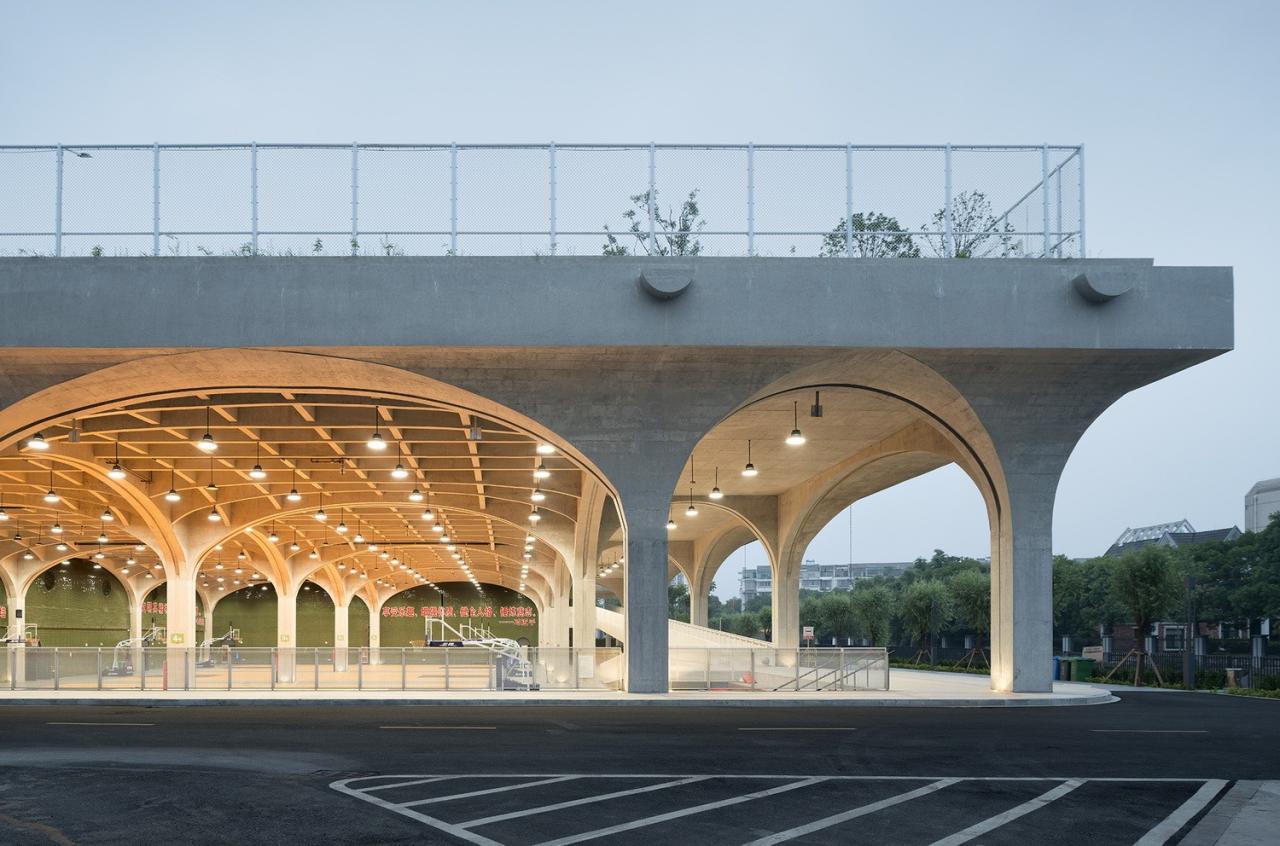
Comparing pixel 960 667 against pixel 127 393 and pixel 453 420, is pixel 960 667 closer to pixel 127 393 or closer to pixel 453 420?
pixel 453 420

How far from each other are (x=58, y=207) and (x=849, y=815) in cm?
2098

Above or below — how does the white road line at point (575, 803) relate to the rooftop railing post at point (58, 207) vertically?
below

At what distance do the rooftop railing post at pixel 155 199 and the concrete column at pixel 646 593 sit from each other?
11.1 metres

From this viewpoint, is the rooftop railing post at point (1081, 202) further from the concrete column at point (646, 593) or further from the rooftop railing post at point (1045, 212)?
the concrete column at point (646, 593)

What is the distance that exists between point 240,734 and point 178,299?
30.5ft

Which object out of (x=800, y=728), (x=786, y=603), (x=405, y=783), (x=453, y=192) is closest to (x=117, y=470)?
(x=453, y=192)

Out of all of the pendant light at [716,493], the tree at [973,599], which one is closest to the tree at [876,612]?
the tree at [973,599]

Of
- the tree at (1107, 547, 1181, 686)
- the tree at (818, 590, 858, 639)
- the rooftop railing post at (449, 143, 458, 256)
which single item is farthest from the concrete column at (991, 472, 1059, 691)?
the tree at (818, 590, 858, 639)

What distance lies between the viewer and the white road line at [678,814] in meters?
9.97

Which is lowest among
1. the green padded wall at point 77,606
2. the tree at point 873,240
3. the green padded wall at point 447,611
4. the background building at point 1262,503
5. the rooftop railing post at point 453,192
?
the green padded wall at point 447,611

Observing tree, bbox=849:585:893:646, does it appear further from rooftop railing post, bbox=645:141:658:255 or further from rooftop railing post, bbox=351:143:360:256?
rooftop railing post, bbox=351:143:360:256

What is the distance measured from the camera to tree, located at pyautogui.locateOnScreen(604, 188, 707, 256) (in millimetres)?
24922

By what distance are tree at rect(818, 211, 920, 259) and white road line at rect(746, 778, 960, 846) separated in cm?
1415

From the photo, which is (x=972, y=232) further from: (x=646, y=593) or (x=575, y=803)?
(x=575, y=803)
